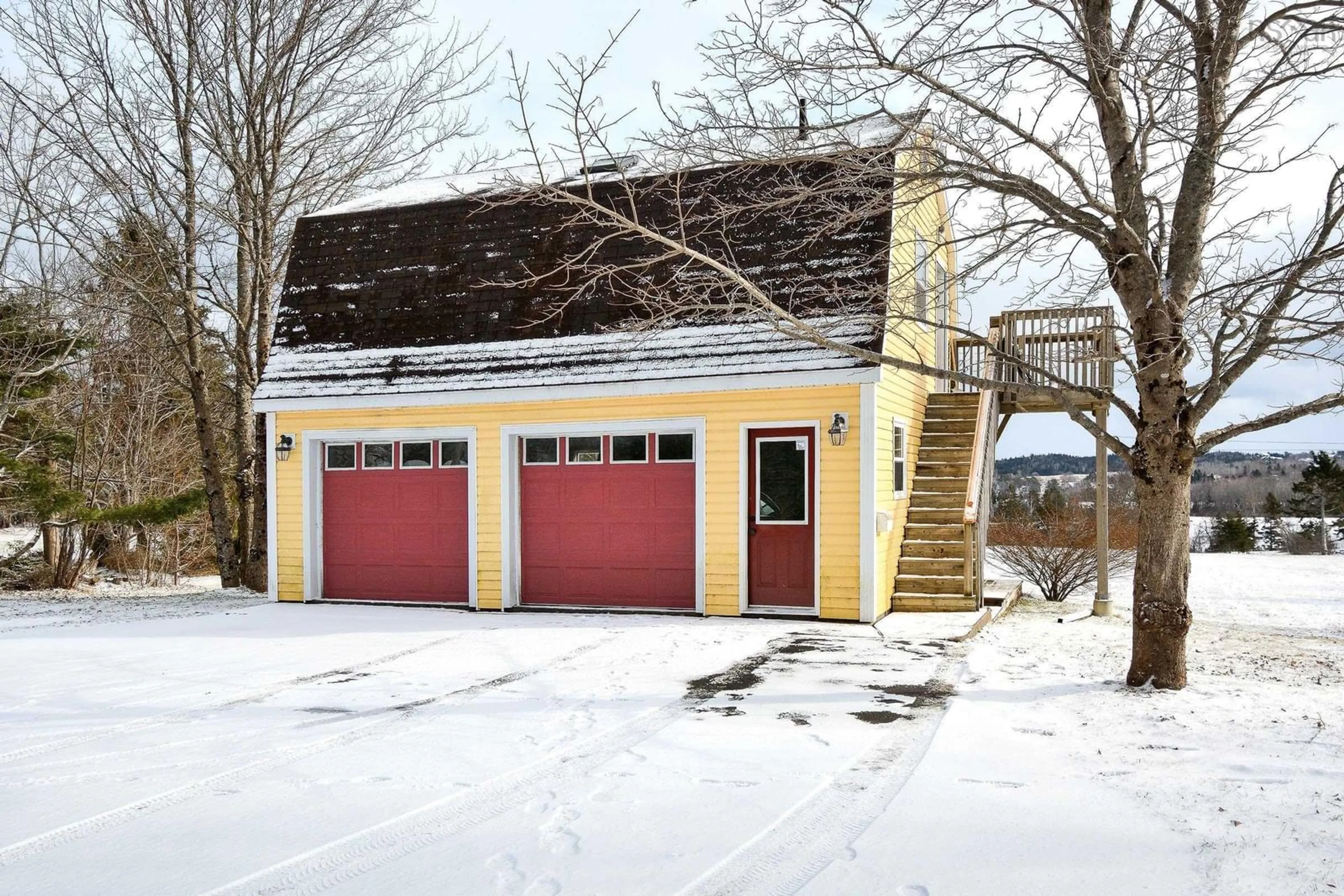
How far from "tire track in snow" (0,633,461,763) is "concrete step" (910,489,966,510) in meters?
6.50

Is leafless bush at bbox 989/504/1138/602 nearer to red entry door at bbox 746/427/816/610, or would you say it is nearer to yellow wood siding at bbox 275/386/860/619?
yellow wood siding at bbox 275/386/860/619

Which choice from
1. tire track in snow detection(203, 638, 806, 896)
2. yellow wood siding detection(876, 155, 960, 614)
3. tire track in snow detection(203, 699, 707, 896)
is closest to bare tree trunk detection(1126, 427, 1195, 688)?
yellow wood siding detection(876, 155, 960, 614)

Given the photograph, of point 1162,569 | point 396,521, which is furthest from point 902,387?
point 396,521

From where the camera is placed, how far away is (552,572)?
12023 millimetres

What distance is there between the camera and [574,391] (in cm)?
1142

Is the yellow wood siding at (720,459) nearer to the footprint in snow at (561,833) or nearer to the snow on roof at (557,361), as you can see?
the snow on roof at (557,361)

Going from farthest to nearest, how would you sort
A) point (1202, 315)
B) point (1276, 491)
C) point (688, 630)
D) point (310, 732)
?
point (1276, 491)
point (688, 630)
point (1202, 315)
point (310, 732)

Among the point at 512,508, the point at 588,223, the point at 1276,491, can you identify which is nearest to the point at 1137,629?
the point at 512,508

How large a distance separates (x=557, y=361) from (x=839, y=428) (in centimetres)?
342

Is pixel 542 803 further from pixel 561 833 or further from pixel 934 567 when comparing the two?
pixel 934 567

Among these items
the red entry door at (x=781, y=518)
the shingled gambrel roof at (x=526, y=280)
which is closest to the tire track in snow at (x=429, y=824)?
the red entry door at (x=781, y=518)

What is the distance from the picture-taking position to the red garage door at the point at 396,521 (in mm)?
12461

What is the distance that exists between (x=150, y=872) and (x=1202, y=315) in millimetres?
7102

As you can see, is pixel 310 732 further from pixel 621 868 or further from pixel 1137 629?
pixel 1137 629
